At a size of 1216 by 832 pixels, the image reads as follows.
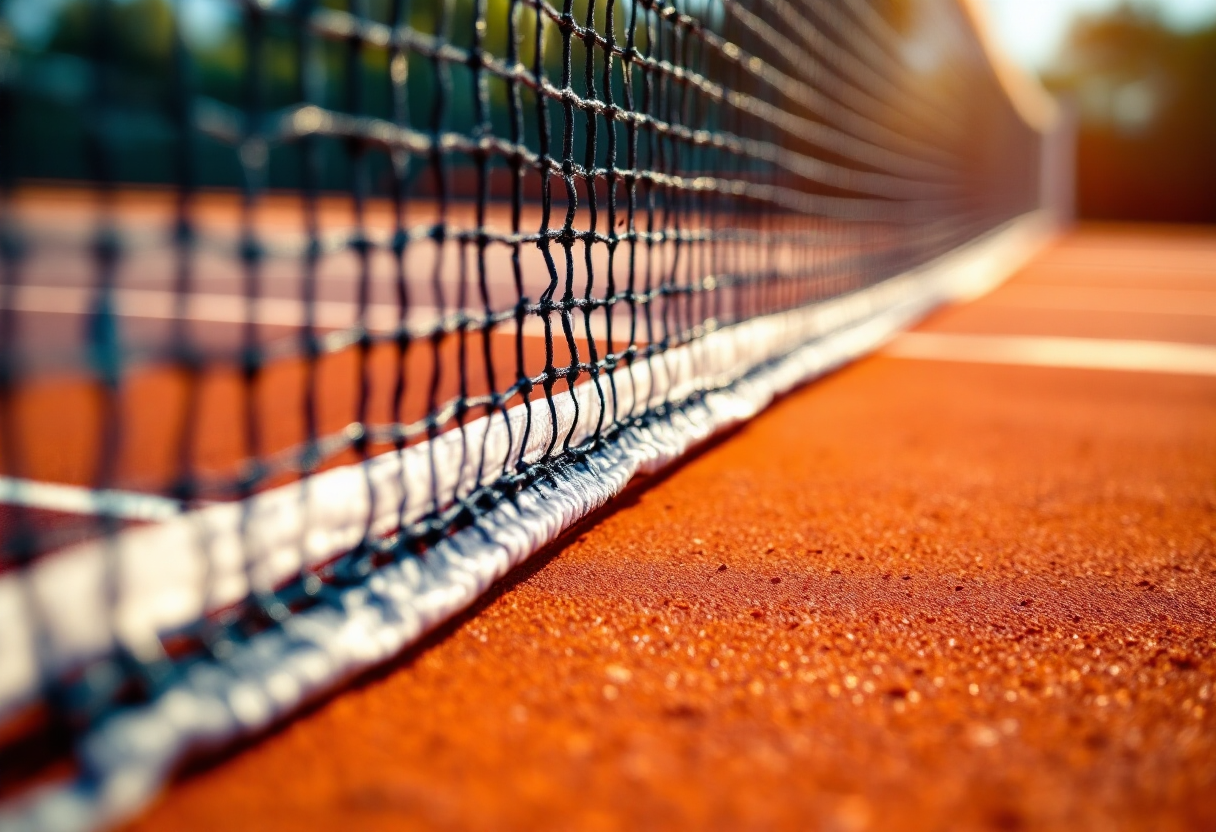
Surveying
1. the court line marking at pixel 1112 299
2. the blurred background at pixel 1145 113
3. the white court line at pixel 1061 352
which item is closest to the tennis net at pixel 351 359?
the white court line at pixel 1061 352

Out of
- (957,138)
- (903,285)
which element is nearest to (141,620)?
(903,285)

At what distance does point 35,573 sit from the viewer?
0.86 m

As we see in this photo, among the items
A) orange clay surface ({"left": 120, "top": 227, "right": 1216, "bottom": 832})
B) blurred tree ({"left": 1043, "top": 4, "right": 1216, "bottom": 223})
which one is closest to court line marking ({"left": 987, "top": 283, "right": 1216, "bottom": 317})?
orange clay surface ({"left": 120, "top": 227, "right": 1216, "bottom": 832})

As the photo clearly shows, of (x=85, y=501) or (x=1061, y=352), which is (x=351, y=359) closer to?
(x=85, y=501)

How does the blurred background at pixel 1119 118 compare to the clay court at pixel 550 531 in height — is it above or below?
above

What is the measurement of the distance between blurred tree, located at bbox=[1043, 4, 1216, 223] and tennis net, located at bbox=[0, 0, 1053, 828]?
20.7m

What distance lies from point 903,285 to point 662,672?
13.2 feet

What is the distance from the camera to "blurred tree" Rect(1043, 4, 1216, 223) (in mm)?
22484

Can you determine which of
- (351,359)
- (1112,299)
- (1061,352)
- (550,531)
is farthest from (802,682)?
(1112,299)

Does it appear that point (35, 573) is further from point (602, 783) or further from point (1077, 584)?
point (1077, 584)

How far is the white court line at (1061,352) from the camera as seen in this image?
152 inches

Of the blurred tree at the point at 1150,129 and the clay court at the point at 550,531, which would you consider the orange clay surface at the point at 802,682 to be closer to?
the clay court at the point at 550,531

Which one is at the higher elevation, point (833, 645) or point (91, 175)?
point (91, 175)

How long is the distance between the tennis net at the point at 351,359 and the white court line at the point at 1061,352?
229mm
